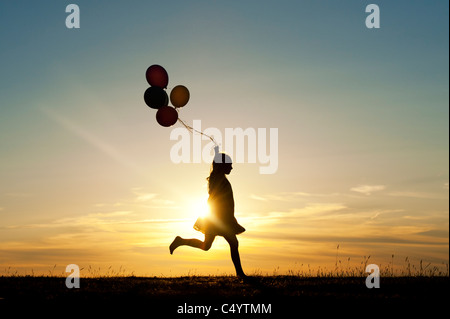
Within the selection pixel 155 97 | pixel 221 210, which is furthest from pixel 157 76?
pixel 221 210

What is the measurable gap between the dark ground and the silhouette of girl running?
Result: 4.71 ft

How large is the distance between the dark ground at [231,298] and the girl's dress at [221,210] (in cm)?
163

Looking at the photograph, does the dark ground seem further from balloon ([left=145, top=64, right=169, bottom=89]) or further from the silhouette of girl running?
balloon ([left=145, top=64, right=169, bottom=89])

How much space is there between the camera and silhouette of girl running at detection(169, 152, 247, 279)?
42.3ft

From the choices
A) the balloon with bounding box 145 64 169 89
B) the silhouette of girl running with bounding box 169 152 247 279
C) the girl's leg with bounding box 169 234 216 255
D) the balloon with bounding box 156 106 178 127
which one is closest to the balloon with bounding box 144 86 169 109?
the balloon with bounding box 156 106 178 127

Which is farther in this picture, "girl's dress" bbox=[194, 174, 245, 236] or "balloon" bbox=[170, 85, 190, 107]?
"balloon" bbox=[170, 85, 190, 107]

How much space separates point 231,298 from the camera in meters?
9.26

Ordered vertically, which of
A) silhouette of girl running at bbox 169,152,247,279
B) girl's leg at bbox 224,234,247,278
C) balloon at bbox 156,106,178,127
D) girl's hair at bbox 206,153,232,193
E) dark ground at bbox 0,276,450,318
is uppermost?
balloon at bbox 156,106,178,127

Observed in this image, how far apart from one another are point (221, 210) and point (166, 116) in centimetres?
267

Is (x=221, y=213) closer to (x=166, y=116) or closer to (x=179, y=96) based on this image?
(x=166, y=116)

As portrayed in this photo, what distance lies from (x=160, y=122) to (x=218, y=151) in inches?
64.1
